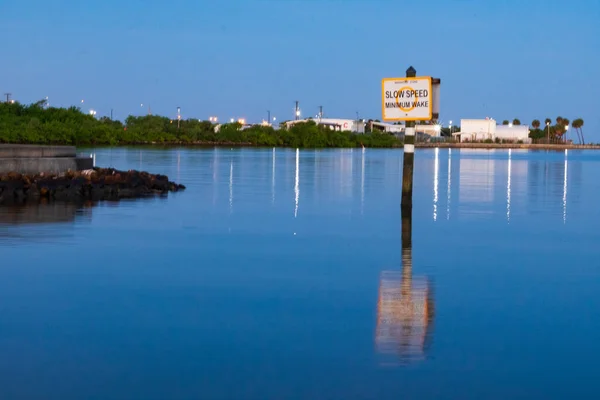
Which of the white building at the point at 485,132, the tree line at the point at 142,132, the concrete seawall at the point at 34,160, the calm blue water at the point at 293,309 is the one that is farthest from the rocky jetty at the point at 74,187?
the white building at the point at 485,132

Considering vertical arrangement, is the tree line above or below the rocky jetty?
above

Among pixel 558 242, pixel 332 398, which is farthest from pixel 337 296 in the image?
pixel 558 242

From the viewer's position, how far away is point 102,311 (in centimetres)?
775

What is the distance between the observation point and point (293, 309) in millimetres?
8023

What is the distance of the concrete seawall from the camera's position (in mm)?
22953

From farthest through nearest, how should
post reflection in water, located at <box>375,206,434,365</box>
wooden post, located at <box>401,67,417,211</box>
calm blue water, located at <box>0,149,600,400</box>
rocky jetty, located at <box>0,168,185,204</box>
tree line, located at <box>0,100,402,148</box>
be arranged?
tree line, located at <box>0,100,402,148</box>
rocky jetty, located at <box>0,168,185,204</box>
wooden post, located at <box>401,67,417,211</box>
post reflection in water, located at <box>375,206,434,365</box>
calm blue water, located at <box>0,149,600,400</box>

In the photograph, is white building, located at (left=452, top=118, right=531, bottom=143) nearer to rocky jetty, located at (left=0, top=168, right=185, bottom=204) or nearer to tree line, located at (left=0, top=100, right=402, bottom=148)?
tree line, located at (left=0, top=100, right=402, bottom=148)

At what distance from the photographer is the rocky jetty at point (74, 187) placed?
19844 millimetres

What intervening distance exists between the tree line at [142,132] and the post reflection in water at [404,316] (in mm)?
83386

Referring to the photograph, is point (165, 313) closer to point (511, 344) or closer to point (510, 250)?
point (511, 344)

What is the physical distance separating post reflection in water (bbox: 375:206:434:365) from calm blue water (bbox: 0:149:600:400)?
0.08 feet

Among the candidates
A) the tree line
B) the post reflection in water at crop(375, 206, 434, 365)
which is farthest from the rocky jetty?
the tree line

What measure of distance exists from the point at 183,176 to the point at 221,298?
2497cm

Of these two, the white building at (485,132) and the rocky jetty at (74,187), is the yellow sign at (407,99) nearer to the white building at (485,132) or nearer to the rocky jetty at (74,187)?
the rocky jetty at (74,187)
